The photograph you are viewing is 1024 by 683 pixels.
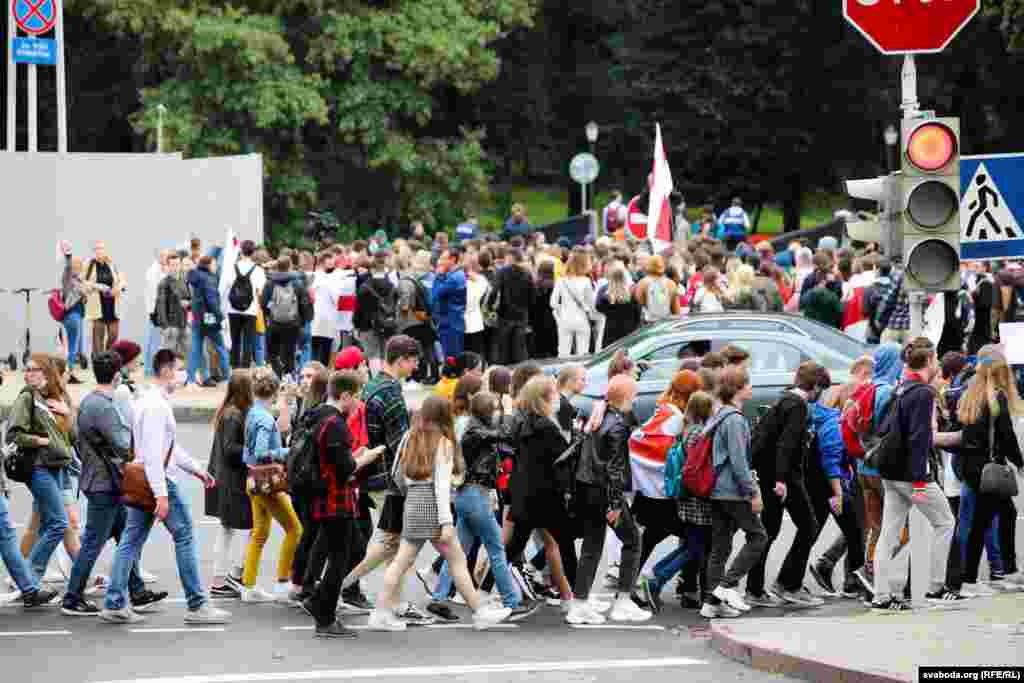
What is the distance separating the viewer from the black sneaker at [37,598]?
13141 millimetres

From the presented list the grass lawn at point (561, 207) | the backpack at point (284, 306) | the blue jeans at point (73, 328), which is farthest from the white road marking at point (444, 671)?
the grass lawn at point (561, 207)

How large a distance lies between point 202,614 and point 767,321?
8.15 metres

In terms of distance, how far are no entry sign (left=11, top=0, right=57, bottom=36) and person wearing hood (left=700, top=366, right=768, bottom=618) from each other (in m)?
19.5

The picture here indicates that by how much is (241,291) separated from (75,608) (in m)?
12.2

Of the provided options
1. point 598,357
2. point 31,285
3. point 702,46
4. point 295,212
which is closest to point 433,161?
point 295,212

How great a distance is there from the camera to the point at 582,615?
12.9m

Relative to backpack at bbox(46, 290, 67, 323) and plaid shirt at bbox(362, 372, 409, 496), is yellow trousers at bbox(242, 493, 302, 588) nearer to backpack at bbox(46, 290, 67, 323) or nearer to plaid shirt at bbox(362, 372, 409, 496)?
plaid shirt at bbox(362, 372, 409, 496)

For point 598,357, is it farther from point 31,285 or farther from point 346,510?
point 31,285

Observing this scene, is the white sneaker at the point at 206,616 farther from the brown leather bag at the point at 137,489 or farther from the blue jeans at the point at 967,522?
the blue jeans at the point at 967,522

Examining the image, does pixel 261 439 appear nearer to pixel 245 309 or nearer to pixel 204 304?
pixel 204 304

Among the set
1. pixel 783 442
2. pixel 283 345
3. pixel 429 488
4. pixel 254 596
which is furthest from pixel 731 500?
pixel 283 345

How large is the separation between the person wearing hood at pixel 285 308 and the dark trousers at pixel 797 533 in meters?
12.1

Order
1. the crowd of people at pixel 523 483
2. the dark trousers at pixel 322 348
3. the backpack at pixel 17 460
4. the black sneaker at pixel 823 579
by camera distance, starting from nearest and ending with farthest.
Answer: the crowd of people at pixel 523 483
the backpack at pixel 17 460
the black sneaker at pixel 823 579
the dark trousers at pixel 322 348

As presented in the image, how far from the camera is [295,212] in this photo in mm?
46844
